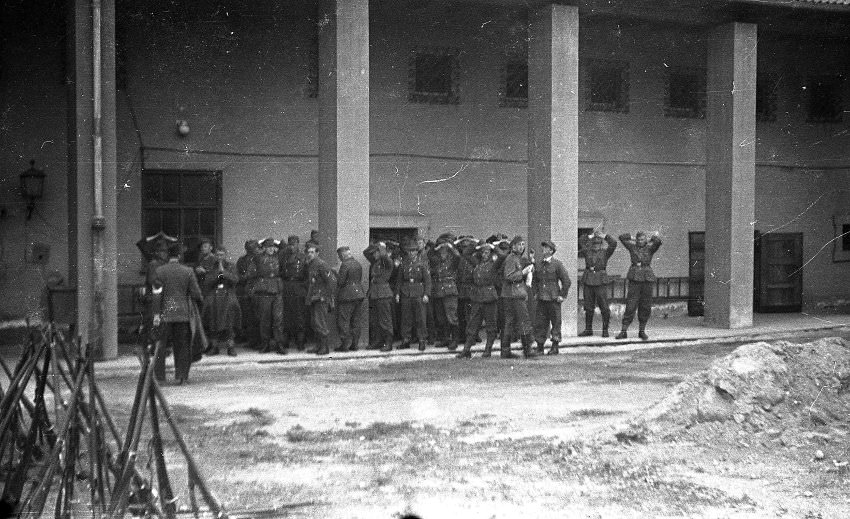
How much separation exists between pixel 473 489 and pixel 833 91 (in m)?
19.8

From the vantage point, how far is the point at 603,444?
9656 mm

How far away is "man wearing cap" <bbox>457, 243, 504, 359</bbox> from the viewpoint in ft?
54.8

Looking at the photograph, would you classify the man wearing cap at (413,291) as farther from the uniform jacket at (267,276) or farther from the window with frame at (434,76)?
the window with frame at (434,76)

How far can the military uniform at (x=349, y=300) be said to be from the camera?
16875 millimetres

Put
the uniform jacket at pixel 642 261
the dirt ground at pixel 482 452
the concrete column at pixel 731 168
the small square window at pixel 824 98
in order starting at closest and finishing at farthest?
the dirt ground at pixel 482 452
the uniform jacket at pixel 642 261
the concrete column at pixel 731 168
the small square window at pixel 824 98

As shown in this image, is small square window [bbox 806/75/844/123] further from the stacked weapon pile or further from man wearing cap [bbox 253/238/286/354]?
the stacked weapon pile

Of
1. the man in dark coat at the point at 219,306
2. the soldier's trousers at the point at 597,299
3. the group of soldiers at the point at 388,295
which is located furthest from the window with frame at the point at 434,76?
the man in dark coat at the point at 219,306

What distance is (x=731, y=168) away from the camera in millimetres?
20906

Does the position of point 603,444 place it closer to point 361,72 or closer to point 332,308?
point 332,308

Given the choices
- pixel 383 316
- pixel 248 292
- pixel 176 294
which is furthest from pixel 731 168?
pixel 176 294

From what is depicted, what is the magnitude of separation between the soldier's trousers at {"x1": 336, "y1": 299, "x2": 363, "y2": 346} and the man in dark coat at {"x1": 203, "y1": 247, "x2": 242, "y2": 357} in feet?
5.10

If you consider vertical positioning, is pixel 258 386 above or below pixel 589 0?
below

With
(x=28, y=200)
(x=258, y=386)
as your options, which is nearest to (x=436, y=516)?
(x=258, y=386)

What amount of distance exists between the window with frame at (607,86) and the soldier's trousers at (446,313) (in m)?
6.70
